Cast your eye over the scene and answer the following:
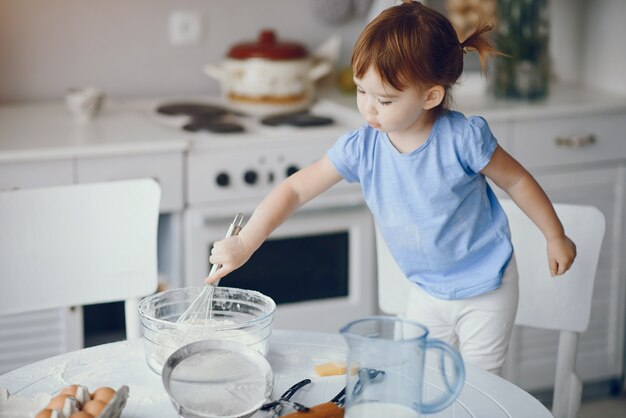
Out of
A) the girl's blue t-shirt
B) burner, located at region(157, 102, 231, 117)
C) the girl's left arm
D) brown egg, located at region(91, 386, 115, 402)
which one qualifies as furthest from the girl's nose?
burner, located at region(157, 102, 231, 117)

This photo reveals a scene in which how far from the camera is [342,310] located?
251 cm

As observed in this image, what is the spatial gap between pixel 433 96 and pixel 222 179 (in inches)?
38.6

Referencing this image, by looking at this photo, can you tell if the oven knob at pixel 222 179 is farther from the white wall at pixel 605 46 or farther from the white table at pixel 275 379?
the white wall at pixel 605 46

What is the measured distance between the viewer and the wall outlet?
2.74 metres

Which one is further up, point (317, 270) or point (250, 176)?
point (250, 176)

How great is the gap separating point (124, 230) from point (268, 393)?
0.72 metres

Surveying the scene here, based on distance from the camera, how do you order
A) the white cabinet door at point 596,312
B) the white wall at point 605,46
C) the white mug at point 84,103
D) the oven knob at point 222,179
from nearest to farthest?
1. the oven knob at point 222,179
2. the white mug at point 84,103
3. the white cabinet door at point 596,312
4. the white wall at point 605,46

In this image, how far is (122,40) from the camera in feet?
8.86

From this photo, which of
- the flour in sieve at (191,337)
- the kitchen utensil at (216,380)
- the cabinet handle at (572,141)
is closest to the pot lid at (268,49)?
the cabinet handle at (572,141)

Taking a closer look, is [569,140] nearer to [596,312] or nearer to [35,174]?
[596,312]

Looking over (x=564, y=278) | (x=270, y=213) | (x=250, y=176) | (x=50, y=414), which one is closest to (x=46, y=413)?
(x=50, y=414)

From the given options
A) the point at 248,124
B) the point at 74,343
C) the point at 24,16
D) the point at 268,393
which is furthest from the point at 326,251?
the point at 268,393

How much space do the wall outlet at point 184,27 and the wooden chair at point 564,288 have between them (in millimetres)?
1384

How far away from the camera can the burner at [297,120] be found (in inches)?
95.3
